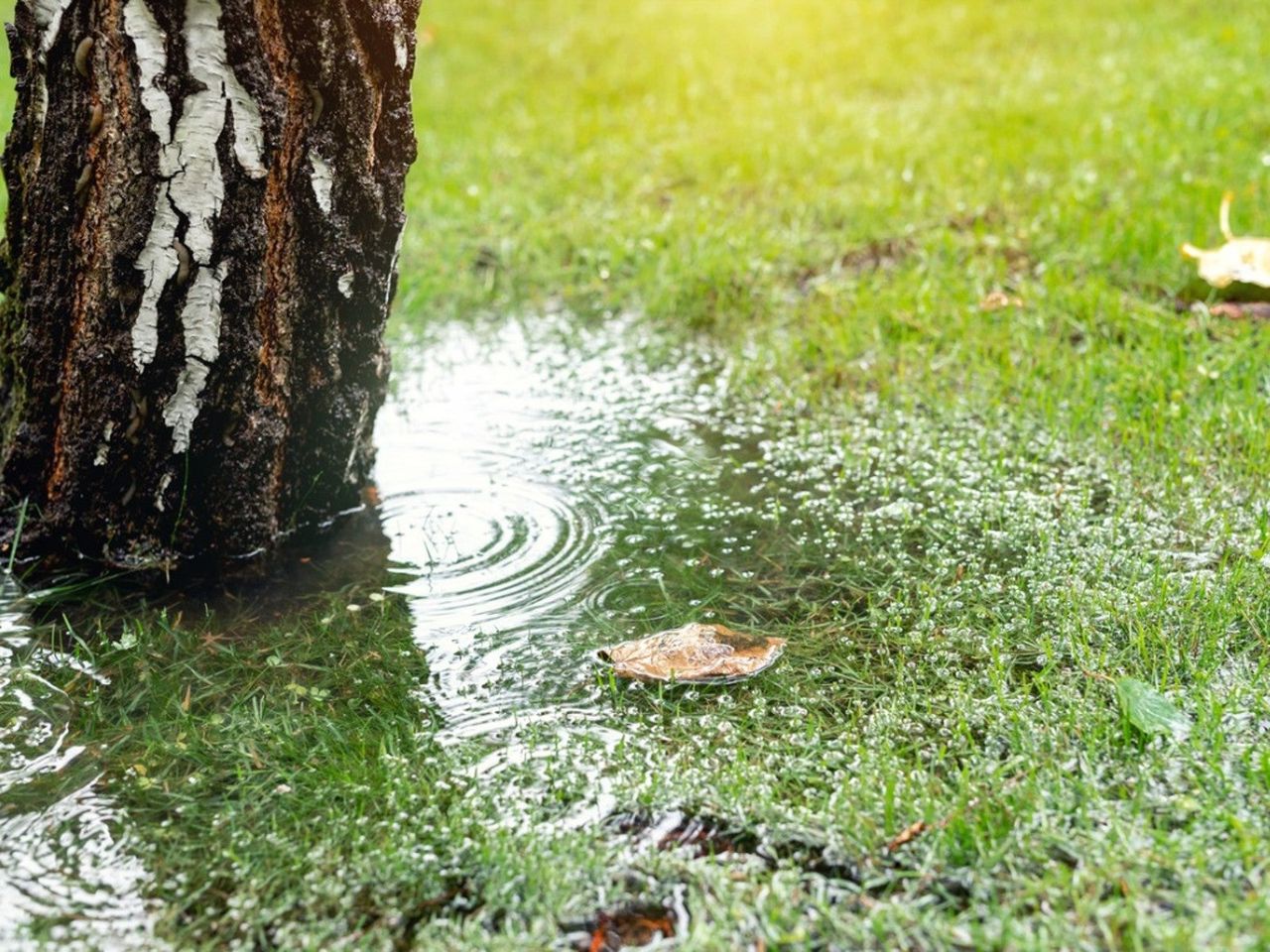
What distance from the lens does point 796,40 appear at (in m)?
8.23

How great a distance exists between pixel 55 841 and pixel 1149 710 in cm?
180

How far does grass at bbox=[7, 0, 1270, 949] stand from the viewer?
1.79 m

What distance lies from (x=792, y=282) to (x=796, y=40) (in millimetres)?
4274

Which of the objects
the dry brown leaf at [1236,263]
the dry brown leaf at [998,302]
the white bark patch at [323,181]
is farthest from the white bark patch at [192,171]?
the dry brown leaf at [1236,263]

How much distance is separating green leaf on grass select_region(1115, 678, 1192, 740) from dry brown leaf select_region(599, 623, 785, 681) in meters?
0.63

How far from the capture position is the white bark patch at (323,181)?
2.55 meters

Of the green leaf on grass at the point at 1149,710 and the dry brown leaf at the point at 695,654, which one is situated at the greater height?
the green leaf on grass at the point at 1149,710

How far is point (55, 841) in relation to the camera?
1.91 meters

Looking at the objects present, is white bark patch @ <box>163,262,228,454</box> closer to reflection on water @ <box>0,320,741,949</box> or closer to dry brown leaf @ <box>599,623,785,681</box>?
reflection on water @ <box>0,320,741,949</box>

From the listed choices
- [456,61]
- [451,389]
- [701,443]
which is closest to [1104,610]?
[701,443]

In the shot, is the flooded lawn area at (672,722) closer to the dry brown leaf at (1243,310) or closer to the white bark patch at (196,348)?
the white bark patch at (196,348)

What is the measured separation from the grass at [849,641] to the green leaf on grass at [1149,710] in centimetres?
2

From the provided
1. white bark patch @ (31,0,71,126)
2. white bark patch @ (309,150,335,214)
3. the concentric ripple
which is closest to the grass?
the concentric ripple

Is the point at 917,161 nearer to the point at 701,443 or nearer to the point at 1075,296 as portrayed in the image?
the point at 1075,296
